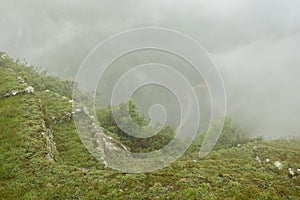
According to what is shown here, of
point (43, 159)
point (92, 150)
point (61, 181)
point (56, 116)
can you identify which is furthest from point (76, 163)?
point (56, 116)

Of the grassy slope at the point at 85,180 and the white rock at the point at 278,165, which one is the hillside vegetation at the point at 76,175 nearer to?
the grassy slope at the point at 85,180

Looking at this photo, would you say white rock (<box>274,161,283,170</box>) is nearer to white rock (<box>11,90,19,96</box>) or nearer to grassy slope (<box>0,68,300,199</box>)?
grassy slope (<box>0,68,300,199</box>)

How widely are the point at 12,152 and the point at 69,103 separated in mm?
17054

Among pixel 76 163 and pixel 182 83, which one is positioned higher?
pixel 182 83

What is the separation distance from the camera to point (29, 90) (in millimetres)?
31344

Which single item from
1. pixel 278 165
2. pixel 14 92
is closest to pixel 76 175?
pixel 14 92

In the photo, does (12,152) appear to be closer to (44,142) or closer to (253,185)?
(44,142)

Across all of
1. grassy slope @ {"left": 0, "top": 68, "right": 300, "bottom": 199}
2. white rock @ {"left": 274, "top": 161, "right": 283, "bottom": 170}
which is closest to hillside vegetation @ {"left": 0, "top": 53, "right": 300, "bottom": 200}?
grassy slope @ {"left": 0, "top": 68, "right": 300, "bottom": 199}

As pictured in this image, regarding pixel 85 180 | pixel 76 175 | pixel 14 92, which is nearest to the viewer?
pixel 85 180

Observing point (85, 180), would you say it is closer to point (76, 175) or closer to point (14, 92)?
point (76, 175)

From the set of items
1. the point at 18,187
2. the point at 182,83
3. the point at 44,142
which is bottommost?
the point at 18,187

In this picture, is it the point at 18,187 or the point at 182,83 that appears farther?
the point at 182,83

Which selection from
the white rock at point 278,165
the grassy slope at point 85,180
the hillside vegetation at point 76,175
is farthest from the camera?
the white rock at point 278,165

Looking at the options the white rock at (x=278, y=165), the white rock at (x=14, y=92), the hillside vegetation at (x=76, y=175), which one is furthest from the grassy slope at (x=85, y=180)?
the white rock at (x=278, y=165)
